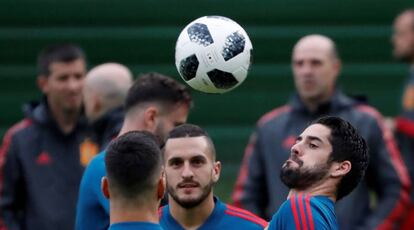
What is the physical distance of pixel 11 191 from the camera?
9703mm

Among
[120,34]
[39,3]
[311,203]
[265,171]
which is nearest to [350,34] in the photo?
[120,34]

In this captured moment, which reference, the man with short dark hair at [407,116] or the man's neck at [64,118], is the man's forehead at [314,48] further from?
the man's neck at [64,118]

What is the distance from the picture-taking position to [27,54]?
13.8m

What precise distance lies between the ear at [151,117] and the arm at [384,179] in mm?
2752

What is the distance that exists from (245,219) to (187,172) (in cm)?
40

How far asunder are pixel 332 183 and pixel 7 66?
305 inches

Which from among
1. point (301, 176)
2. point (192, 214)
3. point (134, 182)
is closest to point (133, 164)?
point (134, 182)

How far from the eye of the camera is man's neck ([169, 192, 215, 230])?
23.4ft

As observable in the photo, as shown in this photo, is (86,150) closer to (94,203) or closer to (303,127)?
(303,127)

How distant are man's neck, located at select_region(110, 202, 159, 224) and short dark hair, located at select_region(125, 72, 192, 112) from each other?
5.34ft

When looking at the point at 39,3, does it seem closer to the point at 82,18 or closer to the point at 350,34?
the point at 82,18

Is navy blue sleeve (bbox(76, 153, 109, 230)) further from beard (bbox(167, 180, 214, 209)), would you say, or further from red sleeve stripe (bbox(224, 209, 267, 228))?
red sleeve stripe (bbox(224, 209, 267, 228))

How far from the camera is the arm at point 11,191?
31.8 feet

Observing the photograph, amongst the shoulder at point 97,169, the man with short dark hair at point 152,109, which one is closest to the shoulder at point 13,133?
the man with short dark hair at point 152,109
